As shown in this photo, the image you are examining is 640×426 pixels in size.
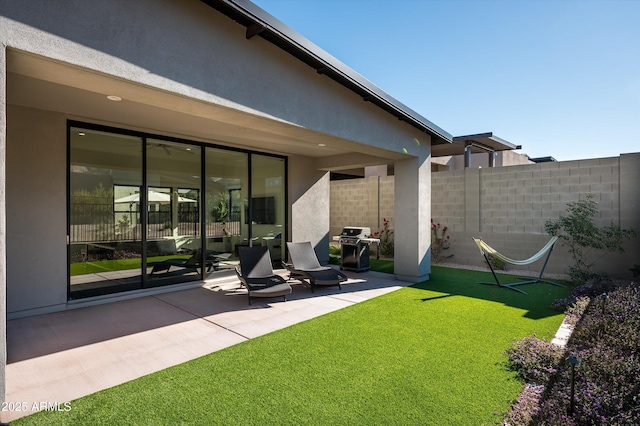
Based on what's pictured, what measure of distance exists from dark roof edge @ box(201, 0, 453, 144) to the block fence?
4.33m

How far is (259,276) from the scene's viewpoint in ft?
24.4

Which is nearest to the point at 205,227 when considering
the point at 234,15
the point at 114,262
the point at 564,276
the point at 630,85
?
the point at 114,262

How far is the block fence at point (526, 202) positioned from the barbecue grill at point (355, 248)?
320 centimetres

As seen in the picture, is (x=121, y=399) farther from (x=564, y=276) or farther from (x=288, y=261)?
(x=564, y=276)

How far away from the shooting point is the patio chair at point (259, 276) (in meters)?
6.56

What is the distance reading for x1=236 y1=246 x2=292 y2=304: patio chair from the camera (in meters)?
6.56

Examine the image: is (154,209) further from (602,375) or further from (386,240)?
(386,240)

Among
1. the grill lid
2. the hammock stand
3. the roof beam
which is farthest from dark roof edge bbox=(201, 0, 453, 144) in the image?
the grill lid

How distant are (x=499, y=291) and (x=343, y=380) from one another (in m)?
5.62

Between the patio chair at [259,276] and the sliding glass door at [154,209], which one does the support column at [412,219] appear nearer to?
the patio chair at [259,276]

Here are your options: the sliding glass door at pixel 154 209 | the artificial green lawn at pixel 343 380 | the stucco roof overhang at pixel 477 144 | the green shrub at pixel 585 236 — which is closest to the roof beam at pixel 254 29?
the sliding glass door at pixel 154 209

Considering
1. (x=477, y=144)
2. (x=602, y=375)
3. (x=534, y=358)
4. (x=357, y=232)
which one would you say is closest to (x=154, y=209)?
(x=357, y=232)

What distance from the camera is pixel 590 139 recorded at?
12805mm

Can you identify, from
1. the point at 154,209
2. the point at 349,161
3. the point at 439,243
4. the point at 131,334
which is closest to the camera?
the point at 131,334
